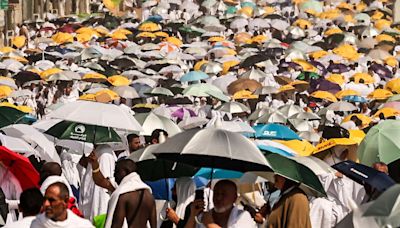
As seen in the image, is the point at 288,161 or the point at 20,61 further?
the point at 20,61

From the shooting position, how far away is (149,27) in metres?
40.1

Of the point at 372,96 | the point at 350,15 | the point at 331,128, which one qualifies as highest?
the point at 331,128

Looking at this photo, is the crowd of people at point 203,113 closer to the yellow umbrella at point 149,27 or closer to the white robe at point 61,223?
the white robe at point 61,223

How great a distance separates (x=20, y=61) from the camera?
30.5m

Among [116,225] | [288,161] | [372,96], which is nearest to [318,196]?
[288,161]

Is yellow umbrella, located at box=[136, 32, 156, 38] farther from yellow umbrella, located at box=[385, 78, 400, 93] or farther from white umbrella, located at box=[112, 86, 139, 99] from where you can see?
white umbrella, located at box=[112, 86, 139, 99]

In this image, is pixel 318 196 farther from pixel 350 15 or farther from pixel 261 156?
pixel 350 15

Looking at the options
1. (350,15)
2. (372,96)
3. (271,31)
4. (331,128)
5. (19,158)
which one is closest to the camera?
(19,158)

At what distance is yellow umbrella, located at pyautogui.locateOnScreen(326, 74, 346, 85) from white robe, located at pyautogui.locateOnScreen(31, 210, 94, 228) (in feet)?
63.0

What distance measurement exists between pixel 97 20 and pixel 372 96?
21494mm

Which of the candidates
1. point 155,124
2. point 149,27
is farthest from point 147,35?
point 155,124

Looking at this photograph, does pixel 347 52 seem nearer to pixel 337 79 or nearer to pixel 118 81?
pixel 337 79

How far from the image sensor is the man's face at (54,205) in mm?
9102

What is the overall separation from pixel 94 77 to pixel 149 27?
13.8 meters
